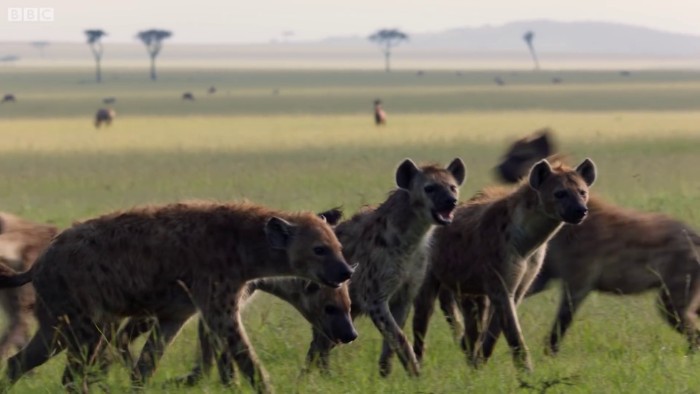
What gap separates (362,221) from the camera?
7.43 m

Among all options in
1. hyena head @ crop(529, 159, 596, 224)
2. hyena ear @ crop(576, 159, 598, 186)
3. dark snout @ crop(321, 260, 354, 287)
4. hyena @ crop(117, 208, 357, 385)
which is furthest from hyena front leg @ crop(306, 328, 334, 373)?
hyena ear @ crop(576, 159, 598, 186)

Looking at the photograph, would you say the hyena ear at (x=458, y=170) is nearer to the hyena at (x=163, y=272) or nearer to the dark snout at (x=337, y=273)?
the hyena at (x=163, y=272)

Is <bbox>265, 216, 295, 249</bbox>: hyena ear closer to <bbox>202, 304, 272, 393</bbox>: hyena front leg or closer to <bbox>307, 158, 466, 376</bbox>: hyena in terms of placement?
<bbox>202, 304, 272, 393</bbox>: hyena front leg

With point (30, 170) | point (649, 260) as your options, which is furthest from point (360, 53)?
point (649, 260)

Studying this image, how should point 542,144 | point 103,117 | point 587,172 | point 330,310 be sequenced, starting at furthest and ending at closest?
point 103,117, point 542,144, point 587,172, point 330,310

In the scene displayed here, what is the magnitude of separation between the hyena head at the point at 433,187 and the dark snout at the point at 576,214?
52 centimetres

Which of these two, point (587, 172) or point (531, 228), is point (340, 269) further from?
point (587, 172)

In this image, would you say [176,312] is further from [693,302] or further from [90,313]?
[693,302]

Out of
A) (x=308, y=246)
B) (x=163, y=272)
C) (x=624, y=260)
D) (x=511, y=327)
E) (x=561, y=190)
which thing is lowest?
(x=511, y=327)

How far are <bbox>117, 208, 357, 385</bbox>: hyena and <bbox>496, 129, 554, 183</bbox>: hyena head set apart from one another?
4346 mm

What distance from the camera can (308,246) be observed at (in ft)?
20.7

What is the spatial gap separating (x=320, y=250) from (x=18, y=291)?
1.77 meters

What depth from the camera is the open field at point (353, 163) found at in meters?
6.55

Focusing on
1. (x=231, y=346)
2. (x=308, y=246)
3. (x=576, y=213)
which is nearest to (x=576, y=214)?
(x=576, y=213)
